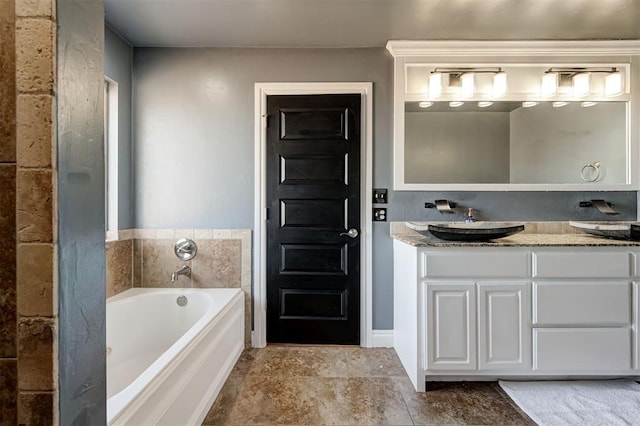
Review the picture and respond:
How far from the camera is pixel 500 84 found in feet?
7.86

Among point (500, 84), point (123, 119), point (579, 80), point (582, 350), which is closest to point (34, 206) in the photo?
point (123, 119)

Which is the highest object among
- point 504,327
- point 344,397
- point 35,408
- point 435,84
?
point 435,84

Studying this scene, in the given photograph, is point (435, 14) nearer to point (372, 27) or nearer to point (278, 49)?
point (372, 27)

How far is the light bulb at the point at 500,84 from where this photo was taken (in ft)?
7.86

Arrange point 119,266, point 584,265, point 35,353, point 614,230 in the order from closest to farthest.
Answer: point 35,353 < point 584,265 < point 614,230 < point 119,266

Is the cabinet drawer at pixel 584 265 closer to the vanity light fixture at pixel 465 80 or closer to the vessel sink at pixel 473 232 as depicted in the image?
the vessel sink at pixel 473 232

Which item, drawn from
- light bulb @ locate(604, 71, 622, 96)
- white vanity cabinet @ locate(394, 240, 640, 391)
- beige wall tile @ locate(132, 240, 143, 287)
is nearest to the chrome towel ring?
light bulb @ locate(604, 71, 622, 96)

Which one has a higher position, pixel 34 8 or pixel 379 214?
pixel 34 8

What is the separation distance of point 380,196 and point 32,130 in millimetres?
2211

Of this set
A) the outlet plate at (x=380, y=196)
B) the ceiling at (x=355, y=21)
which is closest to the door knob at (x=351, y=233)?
the outlet plate at (x=380, y=196)

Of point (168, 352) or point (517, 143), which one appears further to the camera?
point (517, 143)

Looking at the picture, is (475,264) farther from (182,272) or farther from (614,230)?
(182,272)

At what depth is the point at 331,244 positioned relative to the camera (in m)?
2.51

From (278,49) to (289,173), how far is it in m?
0.96
